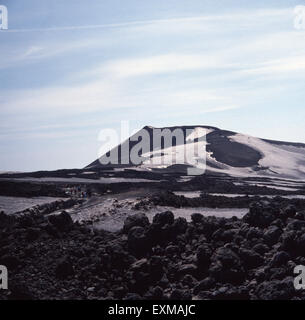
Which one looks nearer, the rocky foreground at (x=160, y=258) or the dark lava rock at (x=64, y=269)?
the rocky foreground at (x=160, y=258)

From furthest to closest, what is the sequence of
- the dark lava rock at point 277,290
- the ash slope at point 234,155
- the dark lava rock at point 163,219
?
the ash slope at point 234,155
the dark lava rock at point 163,219
the dark lava rock at point 277,290

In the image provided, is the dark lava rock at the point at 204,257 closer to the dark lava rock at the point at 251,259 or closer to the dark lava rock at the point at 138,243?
the dark lava rock at the point at 251,259

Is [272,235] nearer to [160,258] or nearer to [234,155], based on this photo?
[160,258]

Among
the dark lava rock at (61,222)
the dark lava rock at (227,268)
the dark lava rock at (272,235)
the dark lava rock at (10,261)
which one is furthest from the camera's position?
the dark lava rock at (61,222)

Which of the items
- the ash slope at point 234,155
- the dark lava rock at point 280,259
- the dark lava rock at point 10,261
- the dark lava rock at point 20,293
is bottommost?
the dark lava rock at point 20,293

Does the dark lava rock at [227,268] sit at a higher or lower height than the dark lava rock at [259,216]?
lower

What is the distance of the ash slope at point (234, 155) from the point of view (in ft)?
178

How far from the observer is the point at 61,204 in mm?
22656

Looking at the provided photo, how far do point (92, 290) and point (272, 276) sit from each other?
419 centimetres

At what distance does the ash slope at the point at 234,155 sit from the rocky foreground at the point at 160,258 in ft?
112

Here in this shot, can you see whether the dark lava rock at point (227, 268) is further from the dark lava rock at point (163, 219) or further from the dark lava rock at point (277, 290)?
the dark lava rock at point (163, 219)

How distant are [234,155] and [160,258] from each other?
162 feet

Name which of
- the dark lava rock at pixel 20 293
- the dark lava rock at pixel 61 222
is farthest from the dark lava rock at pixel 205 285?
the dark lava rock at pixel 61 222

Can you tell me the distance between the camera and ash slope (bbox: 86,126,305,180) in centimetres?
5431
